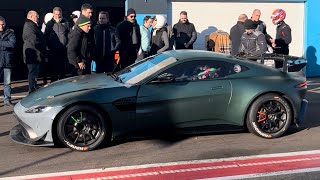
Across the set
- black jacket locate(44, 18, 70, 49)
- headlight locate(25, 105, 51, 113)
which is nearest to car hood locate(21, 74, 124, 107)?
headlight locate(25, 105, 51, 113)

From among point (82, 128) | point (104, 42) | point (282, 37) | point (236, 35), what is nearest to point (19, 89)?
point (104, 42)

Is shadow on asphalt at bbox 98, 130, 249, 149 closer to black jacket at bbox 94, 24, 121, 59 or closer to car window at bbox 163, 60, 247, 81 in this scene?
car window at bbox 163, 60, 247, 81

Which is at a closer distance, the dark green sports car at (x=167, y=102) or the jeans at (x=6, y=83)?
the dark green sports car at (x=167, y=102)

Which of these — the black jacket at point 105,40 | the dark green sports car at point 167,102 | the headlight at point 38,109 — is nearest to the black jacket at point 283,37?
the dark green sports car at point 167,102

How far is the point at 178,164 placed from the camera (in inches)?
220

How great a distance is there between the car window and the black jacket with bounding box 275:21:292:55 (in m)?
4.53

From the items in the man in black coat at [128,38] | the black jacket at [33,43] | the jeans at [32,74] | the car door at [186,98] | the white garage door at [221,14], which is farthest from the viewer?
the white garage door at [221,14]

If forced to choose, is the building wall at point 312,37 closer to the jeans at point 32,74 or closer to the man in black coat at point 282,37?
the man in black coat at point 282,37

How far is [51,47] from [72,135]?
4728 mm

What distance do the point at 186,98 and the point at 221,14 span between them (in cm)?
762

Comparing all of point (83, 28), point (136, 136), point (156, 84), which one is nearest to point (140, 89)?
point (156, 84)

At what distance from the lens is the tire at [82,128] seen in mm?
5965

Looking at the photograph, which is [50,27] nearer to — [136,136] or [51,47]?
[51,47]

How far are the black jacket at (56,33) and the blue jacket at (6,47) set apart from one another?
→ 1227mm
